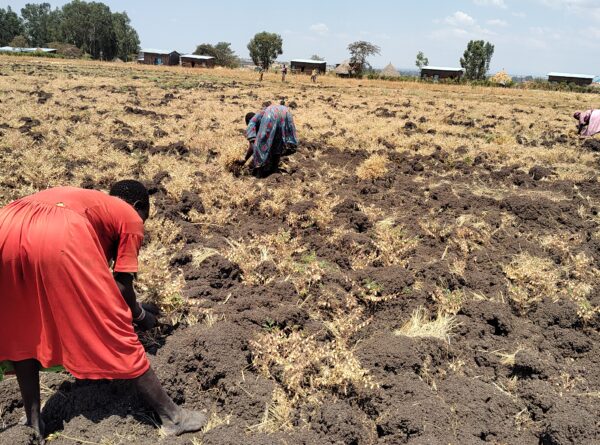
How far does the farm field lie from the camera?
249 centimetres

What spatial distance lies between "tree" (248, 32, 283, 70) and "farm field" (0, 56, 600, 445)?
73.9 meters

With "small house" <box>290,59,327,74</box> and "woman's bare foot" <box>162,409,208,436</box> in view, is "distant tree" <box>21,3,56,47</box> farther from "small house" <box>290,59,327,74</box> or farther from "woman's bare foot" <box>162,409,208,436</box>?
"woman's bare foot" <box>162,409,208,436</box>

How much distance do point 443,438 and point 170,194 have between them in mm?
4327

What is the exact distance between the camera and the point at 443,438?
2.36 meters

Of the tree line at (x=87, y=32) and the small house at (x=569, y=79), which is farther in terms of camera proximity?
the tree line at (x=87, y=32)

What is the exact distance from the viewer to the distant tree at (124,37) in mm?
76562

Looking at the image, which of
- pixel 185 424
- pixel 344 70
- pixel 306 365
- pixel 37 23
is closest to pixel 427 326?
pixel 306 365

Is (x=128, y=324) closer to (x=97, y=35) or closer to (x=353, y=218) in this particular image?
(x=353, y=218)

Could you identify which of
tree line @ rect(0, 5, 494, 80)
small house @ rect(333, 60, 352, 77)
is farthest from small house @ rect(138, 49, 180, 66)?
small house @ rect(333, 60, 352, 77)

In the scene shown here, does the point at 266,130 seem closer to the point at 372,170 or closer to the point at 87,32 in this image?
the point at 372,170

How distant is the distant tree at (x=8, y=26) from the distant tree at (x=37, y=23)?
6483 millimetres

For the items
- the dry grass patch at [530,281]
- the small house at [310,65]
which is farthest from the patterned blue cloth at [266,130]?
the small house at [310,65]

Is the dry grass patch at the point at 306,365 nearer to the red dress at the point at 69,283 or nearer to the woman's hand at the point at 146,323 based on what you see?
the woman's hand at the point at 146,323

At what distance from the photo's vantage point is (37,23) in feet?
298
